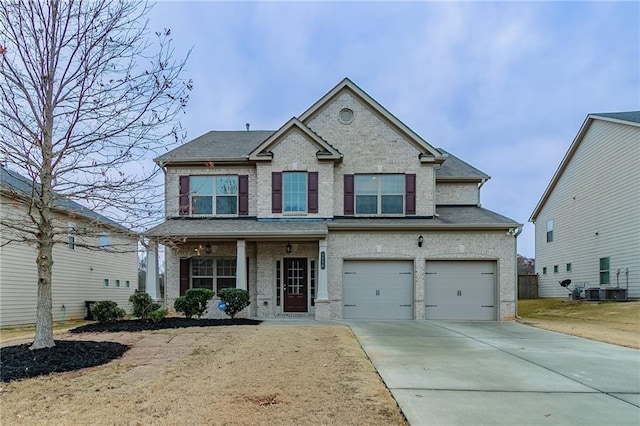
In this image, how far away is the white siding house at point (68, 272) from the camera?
12.2 meters

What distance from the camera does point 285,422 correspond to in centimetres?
450

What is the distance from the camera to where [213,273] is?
16.4 m

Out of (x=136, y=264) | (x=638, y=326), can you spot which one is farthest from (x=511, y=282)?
(x=136, y=264)

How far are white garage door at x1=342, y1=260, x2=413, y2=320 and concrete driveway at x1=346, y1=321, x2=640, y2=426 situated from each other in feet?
15.1

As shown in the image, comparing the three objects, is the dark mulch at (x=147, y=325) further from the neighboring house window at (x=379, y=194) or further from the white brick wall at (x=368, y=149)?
the neighboring house window at (x=379, y=194)

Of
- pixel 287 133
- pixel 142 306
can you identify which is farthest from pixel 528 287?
pixel 142 306

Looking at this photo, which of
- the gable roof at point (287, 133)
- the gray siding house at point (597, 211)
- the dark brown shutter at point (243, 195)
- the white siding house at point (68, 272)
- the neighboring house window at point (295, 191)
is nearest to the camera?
the white siding house at point (68, 272)

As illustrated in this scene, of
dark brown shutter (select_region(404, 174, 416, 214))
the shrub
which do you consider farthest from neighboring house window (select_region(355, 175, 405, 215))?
the shrub

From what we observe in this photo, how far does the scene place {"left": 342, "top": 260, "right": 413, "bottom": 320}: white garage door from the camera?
619 inches

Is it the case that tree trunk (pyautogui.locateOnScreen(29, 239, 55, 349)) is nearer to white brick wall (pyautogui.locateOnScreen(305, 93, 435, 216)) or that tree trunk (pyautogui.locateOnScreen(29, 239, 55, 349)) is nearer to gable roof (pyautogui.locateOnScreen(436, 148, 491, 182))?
white brick wall (pyautogui.locateOnScreen(305, 93, 435, 216))

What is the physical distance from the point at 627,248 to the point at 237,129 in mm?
17633

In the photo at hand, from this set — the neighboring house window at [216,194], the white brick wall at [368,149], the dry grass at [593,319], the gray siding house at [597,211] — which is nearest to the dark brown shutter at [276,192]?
the neighboring house window at [216,194]

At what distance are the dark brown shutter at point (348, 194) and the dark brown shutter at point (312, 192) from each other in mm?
1141

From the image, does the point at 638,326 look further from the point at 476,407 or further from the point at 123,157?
the point at 123,157
